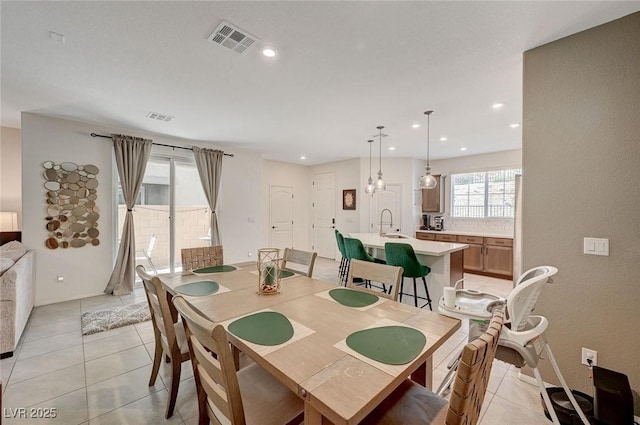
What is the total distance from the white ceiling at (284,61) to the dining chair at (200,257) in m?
1.74

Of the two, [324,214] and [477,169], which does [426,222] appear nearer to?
[477,169]

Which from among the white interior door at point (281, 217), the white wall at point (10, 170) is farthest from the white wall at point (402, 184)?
the white wall at point (10, 170)

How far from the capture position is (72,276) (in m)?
3.93

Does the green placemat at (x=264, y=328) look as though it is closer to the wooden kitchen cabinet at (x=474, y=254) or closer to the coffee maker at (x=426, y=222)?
the wooden kitchen cabinet at (x=474, y=254)

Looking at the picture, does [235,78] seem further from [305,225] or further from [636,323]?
[305,225]

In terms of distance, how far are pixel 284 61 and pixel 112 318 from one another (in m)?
3.51

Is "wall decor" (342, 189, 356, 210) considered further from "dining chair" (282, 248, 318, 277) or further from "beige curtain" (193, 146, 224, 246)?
"dining chair" (282, 248, 318, 277)

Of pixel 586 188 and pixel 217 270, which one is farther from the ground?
pixel 586 188

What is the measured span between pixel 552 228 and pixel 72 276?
19.0ft

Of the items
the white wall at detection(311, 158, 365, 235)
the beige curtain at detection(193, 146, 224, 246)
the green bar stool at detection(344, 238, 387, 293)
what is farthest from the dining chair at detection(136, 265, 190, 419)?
the white wall at detection(311, 158, 365, 235)

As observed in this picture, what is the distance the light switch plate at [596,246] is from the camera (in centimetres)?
182

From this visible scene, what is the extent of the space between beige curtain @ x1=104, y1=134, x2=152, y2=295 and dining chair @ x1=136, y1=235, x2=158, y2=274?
0.24 metres

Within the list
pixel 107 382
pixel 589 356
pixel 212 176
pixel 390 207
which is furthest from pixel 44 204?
pixel 390 207

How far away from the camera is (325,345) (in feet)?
3.89
